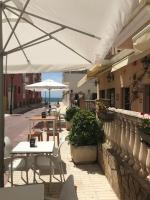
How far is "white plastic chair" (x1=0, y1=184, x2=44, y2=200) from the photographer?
3.54 meters

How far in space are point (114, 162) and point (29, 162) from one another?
161 centimetres

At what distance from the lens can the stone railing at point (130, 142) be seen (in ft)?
15.8

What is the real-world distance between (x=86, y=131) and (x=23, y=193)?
5679 millimetres

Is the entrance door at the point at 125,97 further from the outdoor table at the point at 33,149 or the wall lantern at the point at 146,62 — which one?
the outdoor table at the point at 33,149

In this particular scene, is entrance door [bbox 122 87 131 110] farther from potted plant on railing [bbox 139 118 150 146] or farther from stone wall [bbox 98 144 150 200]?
potted plant on railing [bbox 139 118 150 146]

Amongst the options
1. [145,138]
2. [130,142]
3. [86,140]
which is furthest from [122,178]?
[86,140]

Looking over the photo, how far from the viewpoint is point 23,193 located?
3.64m

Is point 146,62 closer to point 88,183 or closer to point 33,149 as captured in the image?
point 88,183

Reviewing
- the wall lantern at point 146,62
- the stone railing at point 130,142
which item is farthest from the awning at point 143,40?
the wall lantern at point 146,62

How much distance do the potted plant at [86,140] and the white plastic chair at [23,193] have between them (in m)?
5.33

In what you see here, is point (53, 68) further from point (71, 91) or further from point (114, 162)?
point (71, 91)

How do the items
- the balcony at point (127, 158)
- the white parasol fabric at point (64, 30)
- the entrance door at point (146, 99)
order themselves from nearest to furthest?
the white parasol fabric at point (64, 30), the balcony at point (127, 158), the entrance door at point (146, 99)

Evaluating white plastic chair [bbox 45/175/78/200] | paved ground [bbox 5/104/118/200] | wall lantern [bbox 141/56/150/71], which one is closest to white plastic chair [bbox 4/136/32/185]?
paved ground [bbox 5/104/118/200]

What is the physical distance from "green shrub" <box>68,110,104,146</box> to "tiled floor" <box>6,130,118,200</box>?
0.57 meters
